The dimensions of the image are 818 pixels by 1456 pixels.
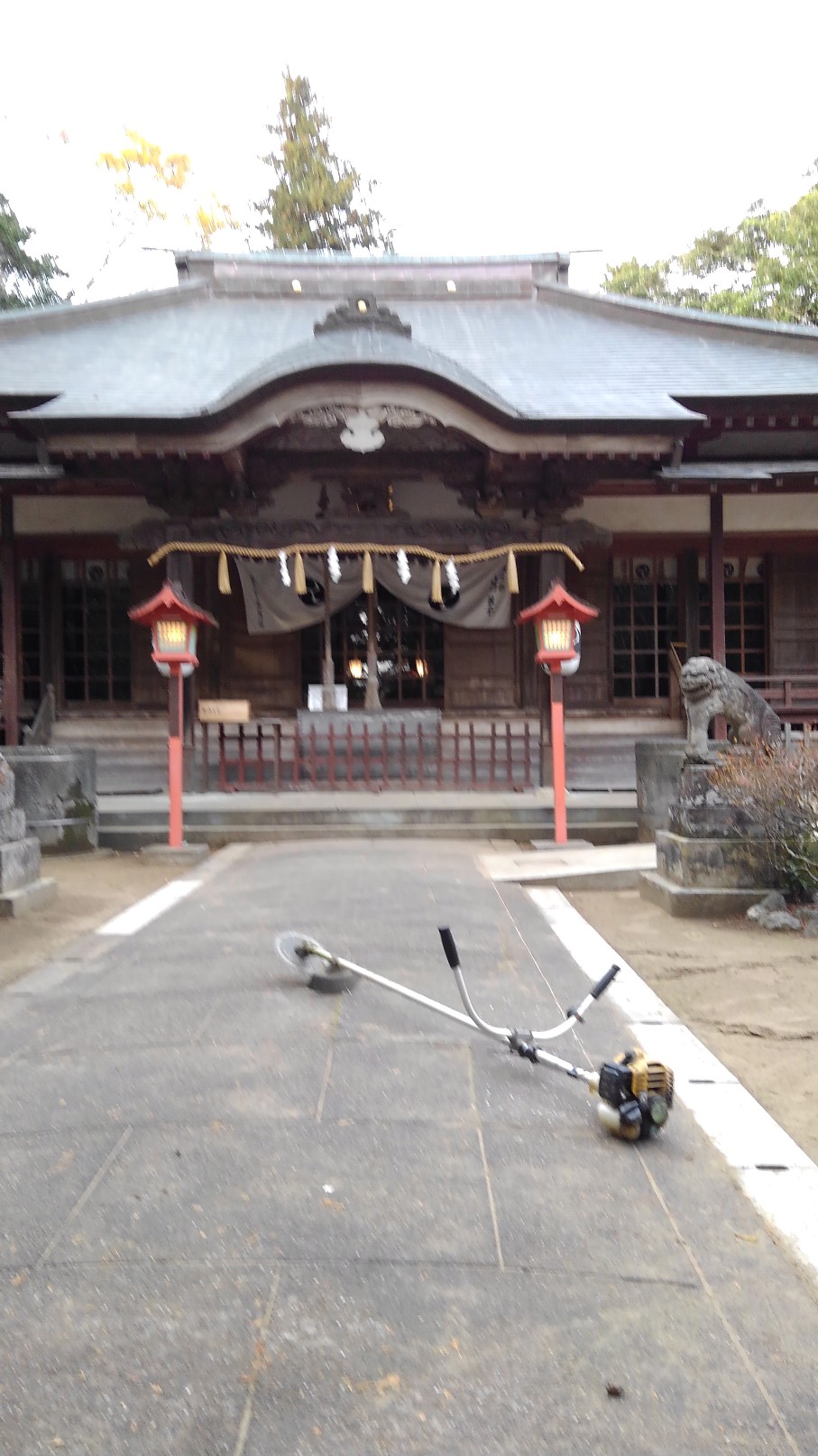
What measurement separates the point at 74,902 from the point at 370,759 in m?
4.23

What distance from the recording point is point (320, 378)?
9.22 m

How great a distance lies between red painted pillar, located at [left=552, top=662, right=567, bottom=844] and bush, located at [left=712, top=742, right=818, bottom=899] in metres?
2.52

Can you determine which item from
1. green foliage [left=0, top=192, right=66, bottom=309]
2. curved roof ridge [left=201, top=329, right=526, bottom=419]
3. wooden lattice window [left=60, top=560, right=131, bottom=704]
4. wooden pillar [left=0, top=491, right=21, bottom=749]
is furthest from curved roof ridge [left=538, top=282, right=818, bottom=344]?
green foliage [left=0, top=192, right=66, bottom=309]

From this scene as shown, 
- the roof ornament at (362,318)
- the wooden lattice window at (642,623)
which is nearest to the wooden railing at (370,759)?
the wooden lattice window at (642,623)

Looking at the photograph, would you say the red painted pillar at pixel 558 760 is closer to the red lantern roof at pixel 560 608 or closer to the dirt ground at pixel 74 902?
the red lantern roof at pixel 560 608

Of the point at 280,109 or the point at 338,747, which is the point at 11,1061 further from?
the point at 280,109

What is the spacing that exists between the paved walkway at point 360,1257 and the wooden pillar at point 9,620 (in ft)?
24.0

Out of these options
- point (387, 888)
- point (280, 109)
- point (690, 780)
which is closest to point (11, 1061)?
point (387, 888)

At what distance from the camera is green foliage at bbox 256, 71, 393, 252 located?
2742 centimetres

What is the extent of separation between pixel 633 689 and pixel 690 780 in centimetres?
618

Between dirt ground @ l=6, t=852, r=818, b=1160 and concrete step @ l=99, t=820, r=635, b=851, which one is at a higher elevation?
concrete step @ l=99, t=820, r=635, b=851

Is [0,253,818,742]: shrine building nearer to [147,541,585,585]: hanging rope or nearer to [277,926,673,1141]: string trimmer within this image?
[147,541,585,585]: hanging rope

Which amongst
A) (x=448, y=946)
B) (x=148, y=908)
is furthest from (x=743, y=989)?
(x=148, y=908)

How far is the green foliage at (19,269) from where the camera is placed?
68.6 ft
